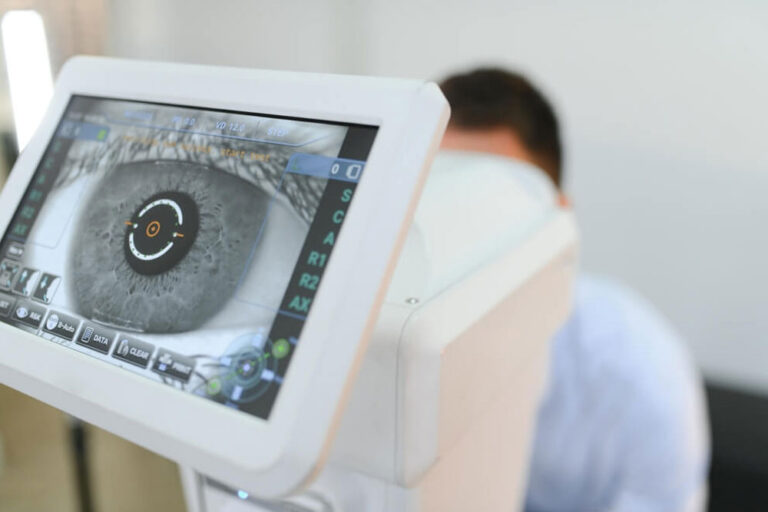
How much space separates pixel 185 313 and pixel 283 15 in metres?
1.75

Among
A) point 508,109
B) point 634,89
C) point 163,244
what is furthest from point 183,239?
point 634,89

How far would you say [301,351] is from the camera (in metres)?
0.31

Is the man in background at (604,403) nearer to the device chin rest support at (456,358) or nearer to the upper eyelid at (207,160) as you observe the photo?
the device chin rest support at (456,358)

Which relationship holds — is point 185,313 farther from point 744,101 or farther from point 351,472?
point 744,101

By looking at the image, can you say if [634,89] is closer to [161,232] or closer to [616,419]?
[616,419]

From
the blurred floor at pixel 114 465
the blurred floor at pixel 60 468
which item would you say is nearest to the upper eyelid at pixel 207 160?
the blurred floor at pixel 114 465

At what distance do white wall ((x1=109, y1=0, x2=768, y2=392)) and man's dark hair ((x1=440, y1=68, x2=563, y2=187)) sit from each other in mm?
884

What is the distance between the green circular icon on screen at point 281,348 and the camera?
32 cm

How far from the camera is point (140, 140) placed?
16.2 inches

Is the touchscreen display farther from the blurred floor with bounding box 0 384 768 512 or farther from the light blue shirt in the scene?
the light blue shirt

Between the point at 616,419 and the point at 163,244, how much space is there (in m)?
1.10

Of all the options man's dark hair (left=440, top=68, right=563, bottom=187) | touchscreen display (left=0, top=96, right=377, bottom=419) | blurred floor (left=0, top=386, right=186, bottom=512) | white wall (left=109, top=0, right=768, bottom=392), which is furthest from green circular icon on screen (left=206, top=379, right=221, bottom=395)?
white wall (left=109, top=0, right=768, bottom=392)

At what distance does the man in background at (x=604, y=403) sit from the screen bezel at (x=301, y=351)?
0.65m

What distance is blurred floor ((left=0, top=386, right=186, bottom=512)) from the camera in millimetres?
1211
